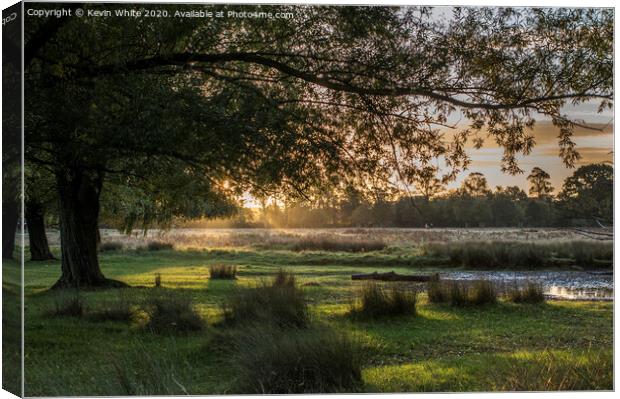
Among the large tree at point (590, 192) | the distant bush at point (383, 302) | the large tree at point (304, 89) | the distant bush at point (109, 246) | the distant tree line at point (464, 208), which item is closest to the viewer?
the large tree at point (304, 89)

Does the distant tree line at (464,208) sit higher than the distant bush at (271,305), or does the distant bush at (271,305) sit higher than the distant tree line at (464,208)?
the distant tree line at (464,208)

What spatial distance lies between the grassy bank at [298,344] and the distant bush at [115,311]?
4 cm

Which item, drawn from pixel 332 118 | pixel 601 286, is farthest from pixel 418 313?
pixel 332 118

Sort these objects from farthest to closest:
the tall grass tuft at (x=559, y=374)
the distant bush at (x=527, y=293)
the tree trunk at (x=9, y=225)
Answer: the distant bush at (x=527, y=293)
the tall grass tuft at (x=559, y=374)
the tree trunk at (x=9, y=225)

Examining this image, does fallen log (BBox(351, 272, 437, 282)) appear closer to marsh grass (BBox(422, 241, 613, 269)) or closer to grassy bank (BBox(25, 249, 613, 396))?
grassy bank (BBox(25, 249, 613, 396))

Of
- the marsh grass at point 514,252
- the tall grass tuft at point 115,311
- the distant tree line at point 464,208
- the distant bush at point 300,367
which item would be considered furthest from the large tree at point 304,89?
the distant bush at point 300,367

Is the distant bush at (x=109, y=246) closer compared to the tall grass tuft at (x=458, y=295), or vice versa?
the tall grass tuft at (x=458, y=295)

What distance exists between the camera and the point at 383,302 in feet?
26.4

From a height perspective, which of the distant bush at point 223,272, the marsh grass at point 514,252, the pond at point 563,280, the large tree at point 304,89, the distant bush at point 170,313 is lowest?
the distant bush at point 170,313

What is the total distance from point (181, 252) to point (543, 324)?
12.8 ft

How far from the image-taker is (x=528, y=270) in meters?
8.76

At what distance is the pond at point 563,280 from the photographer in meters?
7.82

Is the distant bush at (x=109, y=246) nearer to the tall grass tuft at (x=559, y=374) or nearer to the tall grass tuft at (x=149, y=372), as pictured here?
the tall grass tuft at (x=149, y=372)

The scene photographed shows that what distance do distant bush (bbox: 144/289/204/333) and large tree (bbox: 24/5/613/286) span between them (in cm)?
133
